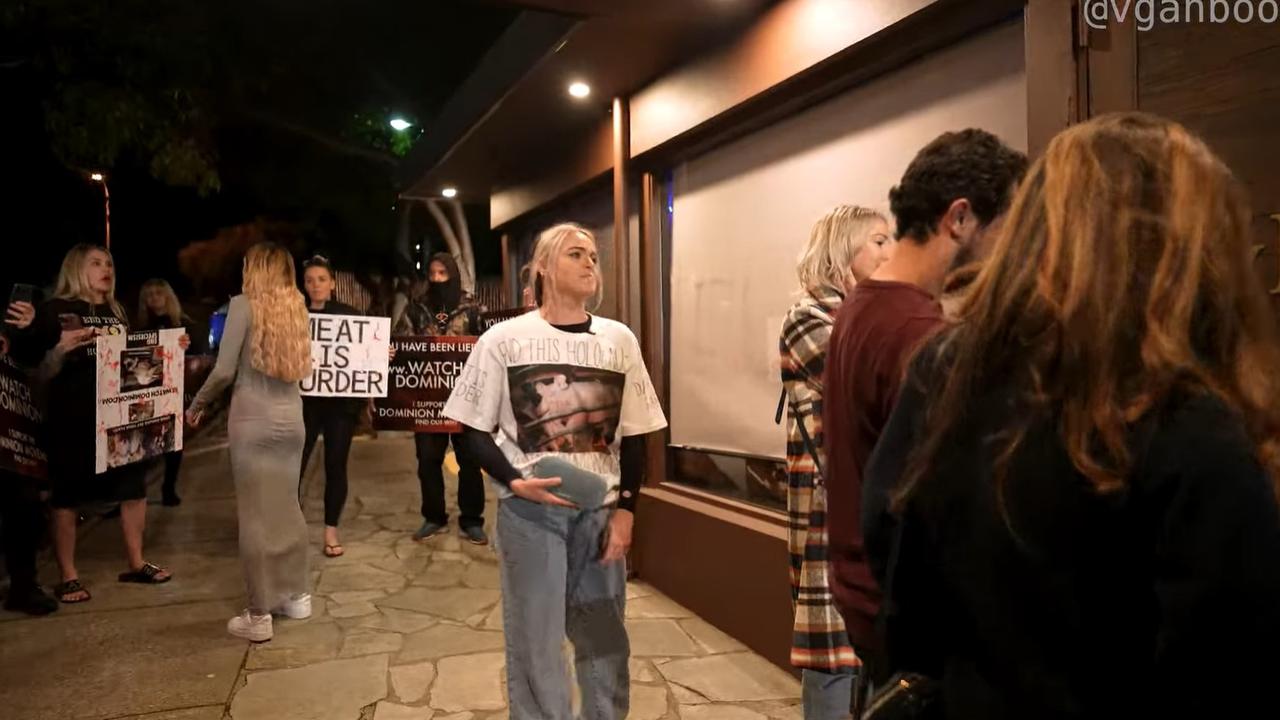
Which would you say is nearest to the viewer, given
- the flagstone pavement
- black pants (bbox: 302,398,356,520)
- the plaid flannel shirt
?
the plaid flannel shirt

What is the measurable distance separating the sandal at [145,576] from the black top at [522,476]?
12.6 ft

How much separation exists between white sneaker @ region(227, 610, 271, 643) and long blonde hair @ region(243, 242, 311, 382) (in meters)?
1.32

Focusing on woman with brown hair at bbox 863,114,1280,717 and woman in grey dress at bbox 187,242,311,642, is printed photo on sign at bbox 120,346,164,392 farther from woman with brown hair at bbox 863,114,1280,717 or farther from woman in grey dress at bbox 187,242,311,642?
woman with brown hair at bbox 863,114,1280,717

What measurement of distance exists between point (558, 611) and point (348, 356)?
361 cm

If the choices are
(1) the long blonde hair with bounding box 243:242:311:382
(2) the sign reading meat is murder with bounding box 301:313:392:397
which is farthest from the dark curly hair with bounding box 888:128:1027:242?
(2) the sign reading meat is murder with bounding box 301:313:392:397

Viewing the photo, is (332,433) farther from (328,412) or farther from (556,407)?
(556,407)

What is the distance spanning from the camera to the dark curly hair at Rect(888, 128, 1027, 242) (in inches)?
69.3

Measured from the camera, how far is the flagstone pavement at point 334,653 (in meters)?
3.83

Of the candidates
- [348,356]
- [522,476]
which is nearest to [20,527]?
[348,356]

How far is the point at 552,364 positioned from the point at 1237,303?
213 cm

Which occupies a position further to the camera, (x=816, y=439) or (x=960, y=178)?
(x=816, y=439)

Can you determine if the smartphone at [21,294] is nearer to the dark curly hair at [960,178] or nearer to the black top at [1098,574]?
the dark curly hair at [960,178]

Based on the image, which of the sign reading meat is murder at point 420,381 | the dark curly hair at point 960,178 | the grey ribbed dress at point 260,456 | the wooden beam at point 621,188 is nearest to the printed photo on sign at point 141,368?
the grey ribbed dress at point 260,456

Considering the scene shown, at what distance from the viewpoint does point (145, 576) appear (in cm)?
564
